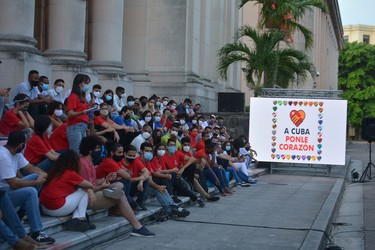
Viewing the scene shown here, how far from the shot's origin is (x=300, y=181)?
2416 centimetres

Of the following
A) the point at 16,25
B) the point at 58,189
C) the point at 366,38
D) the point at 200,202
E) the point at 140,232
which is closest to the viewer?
the point at 58,189

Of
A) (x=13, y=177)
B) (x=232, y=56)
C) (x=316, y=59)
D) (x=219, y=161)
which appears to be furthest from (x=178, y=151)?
(x=316, y=59)

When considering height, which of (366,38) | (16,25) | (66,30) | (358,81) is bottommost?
(16,25)

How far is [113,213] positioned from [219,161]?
8.15 meters

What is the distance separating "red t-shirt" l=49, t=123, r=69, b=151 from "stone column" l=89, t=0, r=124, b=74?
36.3 ft

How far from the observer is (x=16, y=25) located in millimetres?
16281

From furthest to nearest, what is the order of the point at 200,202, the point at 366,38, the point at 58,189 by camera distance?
the point at 366,38 < the point at 200,202 < the point at 58,189

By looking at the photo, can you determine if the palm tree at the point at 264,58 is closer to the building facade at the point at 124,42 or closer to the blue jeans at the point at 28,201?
the building facade at the point at 124,42

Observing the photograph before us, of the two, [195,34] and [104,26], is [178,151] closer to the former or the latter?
[104,26]

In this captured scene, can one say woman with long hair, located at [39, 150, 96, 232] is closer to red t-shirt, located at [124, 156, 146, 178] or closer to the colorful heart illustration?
red t-shirt, located at [124, 156, 146, 178]

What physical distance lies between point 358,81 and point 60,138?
91.7 metres

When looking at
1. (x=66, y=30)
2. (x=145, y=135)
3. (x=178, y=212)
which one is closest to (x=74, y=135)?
(x=178, y=212)

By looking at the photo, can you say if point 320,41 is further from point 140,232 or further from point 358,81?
point 140,232

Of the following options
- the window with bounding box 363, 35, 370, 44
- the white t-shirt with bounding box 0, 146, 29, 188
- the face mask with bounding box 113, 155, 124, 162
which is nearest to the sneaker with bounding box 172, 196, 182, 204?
the face mask with bounding box 113, 155, 124, 162
